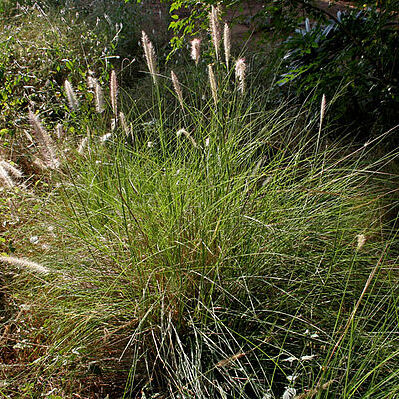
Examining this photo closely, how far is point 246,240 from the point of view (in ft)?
6.23

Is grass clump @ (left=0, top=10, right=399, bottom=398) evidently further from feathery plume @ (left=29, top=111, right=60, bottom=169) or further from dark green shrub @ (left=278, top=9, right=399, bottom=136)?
dark green shrub @ (left=278, top=9, right=399, bottom=136)

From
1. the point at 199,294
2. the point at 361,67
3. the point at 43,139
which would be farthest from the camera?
the point at 361,67

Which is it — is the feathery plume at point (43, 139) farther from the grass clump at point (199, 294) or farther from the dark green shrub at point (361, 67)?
the dark green shrub at point (361, 67)

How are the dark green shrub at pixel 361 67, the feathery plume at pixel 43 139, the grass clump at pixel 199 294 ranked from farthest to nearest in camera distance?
the dark green shrub at pixel 361 67 < the grass clump at pixel 199 294 < the feathery plume at pixel 43 139

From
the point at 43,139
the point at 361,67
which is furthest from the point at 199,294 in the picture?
the point at 361,67

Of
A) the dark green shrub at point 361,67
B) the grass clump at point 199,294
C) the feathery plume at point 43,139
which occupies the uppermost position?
the feathery plume at point 43,139

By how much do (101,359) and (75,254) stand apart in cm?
59

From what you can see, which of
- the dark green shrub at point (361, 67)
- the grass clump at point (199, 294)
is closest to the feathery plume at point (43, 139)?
the grass clump at point (199, 294)

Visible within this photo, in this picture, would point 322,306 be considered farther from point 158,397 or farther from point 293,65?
point 293,65

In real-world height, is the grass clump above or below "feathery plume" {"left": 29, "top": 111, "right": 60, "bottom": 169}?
below

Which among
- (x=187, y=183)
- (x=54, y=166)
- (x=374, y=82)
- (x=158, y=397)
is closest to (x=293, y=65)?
(x=374, y=82)

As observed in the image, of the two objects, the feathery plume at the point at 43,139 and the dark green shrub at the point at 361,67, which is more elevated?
the feathery plume at the point at 43,139

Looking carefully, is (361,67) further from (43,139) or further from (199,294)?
(43,139)

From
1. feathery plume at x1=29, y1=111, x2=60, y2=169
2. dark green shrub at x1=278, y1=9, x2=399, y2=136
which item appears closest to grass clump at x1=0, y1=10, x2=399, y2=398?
feathery plume at x1=29, y1=111, x2=60, y2=169
